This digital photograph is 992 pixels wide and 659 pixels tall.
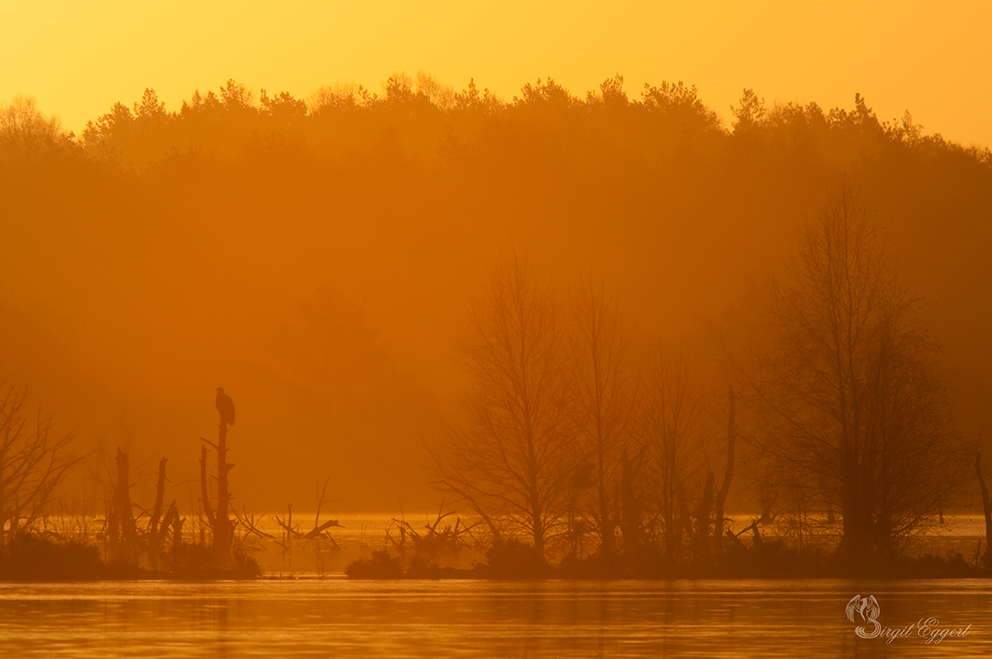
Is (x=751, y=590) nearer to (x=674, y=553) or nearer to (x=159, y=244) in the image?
(x=674, y=553)

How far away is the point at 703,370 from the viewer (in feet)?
318

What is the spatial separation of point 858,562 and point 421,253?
90.7 m

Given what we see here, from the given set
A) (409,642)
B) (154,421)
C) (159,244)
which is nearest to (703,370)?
(154,421)

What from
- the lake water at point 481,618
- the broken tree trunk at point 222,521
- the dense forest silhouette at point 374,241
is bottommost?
the lake water at point 481,618

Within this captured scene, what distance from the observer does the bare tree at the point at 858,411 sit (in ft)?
113

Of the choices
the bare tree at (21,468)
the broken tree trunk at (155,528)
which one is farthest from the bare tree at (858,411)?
the bare tree at (21,468)

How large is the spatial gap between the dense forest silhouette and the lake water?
198ft

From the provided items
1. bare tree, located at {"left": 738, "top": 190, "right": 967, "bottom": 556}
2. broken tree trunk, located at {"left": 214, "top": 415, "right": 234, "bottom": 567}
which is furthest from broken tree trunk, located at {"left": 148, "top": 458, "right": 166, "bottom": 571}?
bare tree, located at {"left": 738, "top": 190, "right": 967, "bottom": 556}

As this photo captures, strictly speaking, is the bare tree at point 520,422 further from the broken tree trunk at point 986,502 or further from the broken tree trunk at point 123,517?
the broken tree trunk at point 986,502

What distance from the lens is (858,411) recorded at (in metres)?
35.3

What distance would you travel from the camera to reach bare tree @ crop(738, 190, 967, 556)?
3438 centimetres

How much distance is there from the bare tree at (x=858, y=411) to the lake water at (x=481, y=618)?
15.0 ft

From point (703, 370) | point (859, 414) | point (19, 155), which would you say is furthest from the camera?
point (19, 155)

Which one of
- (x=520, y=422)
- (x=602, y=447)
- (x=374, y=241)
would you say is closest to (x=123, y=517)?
(x=520, y=422)
